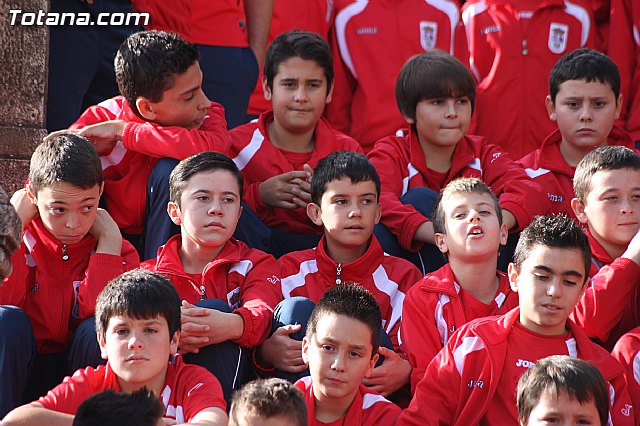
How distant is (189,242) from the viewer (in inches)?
184

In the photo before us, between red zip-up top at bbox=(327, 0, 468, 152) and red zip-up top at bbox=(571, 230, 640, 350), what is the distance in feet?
6.82

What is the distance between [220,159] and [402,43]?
1.99m

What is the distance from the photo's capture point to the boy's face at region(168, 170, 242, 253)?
4.60 meters

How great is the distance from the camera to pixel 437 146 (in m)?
5.51

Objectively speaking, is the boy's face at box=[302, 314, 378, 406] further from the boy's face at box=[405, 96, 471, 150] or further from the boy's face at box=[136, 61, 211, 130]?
the boy's face at box=[405, 96, 471, 150]

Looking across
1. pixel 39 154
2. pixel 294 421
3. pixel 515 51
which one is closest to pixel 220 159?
pixel 39 154

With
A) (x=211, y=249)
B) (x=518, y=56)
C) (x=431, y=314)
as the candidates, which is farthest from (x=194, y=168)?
(x=518, y=56)

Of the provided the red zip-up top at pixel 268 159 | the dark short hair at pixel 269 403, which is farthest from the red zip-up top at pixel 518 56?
the dark short hair at pixel 269 403

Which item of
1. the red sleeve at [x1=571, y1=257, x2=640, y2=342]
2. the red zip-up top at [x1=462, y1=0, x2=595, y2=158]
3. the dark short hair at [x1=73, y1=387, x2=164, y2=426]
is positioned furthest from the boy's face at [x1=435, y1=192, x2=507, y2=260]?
the dark short hair at [x1=73, y1=387, x2=164, y2=426]

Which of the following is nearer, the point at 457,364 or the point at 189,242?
the point at 457,364

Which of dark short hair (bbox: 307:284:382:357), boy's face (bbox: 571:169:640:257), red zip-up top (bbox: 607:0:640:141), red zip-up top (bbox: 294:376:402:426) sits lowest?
red zip-up top (bbox: 294:376:402:426)

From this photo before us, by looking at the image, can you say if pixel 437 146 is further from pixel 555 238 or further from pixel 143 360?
pixel 143 360

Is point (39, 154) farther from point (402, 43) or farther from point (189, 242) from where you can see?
point (402, 43)

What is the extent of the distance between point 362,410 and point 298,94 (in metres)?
1.97
